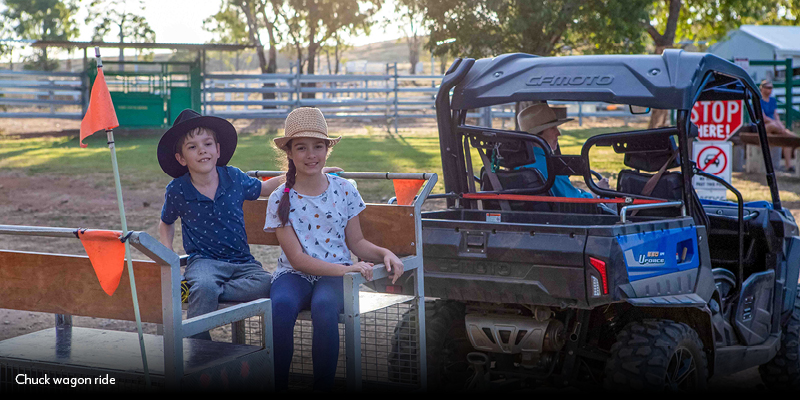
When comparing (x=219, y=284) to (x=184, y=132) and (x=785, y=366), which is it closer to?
(x=184, y=132)

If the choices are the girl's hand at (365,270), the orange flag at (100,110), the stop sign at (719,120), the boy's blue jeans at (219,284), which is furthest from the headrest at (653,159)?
the stop sign at (719,120)

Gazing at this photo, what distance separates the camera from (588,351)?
4227 millimetres

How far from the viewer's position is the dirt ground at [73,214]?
6238 mm

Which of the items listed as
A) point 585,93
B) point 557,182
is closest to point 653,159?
point 585,93

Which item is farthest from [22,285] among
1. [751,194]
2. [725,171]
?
[751,194]

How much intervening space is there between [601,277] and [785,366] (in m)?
1.87

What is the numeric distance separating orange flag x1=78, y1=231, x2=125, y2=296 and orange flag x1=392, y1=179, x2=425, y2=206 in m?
1.88

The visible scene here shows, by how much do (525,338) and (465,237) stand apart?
21.7 inches

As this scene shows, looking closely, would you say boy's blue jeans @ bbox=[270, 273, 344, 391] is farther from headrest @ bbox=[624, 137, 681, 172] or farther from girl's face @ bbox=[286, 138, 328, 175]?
headrest @ bbox=[624, 137, 681, 172]

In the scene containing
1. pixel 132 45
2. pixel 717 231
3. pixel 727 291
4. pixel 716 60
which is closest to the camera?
pixel 716 60

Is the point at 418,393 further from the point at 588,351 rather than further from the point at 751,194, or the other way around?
the point at 751,194

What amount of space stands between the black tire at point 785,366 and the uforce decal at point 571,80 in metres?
1.94

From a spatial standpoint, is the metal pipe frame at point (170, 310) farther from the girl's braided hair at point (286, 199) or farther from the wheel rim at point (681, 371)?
the wheel rim at point (681, 371)

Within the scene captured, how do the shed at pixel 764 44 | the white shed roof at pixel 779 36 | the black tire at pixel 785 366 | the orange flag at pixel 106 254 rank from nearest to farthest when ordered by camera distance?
1. the orange flag at pixel 106 254
2. the black tire at pixel 785 366
3. the shed at pixel 764 44
4. the white shed roof at pixel 779 36
